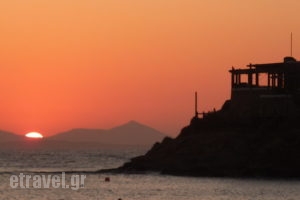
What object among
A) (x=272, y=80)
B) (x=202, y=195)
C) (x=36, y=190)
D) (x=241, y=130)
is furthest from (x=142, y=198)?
(x=272, y=80)

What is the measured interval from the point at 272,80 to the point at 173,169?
15.7 m

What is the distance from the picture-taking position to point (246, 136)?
344ft

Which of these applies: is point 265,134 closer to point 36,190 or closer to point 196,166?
point 196,166

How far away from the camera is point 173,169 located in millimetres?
104688
